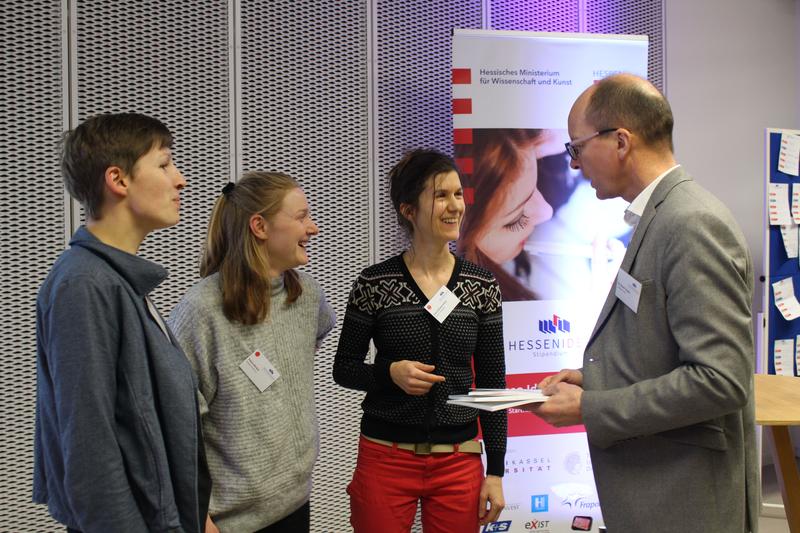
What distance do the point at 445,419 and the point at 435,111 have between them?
7.32 ft

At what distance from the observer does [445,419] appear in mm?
2109

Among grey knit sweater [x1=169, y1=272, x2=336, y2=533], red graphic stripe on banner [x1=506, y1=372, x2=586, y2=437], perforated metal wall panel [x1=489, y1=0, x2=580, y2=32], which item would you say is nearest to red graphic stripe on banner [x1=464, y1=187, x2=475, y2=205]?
red graphic stripe on banner [x1=506, y1=372, x2=586, y2=437]

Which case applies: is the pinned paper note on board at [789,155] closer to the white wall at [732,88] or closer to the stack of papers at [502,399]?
the white wall at [732,88]

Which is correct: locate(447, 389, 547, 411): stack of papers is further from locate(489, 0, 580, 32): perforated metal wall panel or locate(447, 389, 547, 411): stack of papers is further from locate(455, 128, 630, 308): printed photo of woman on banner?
locate(489, 0, 580, 32): perforated metal wall panel

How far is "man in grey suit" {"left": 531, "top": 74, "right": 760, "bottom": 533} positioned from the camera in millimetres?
1420

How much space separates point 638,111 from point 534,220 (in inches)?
77.6

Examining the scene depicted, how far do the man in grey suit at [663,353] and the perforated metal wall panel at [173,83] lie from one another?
2.27 metres

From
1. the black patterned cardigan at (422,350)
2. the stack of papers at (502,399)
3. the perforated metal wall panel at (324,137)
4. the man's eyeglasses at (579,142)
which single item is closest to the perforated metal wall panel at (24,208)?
the perforated metal wall panel at (324,137)

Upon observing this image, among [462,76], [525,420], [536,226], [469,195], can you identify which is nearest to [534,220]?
[536,226]

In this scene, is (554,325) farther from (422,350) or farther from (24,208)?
(24,208)

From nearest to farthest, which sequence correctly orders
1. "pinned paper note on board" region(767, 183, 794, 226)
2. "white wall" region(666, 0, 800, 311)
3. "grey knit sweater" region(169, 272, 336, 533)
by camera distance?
"grey knit sweater" region(169, 272, 336, 533), "pinned paper note on board" region(767, 183, 794, 226), "white wall" region(666, 0, 800, 311)

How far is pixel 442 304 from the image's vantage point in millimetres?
2135

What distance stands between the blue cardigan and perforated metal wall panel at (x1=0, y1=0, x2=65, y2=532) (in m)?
1.94

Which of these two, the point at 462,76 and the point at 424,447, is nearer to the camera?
the point at 424,447
